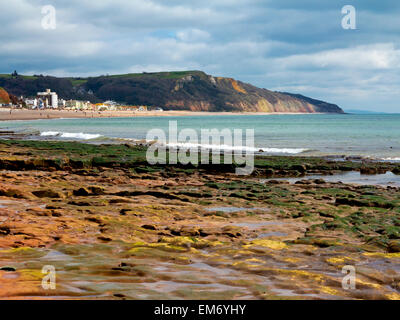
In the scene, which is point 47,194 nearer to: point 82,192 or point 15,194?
point 15,194

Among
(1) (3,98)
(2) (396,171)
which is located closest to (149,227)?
(2) (396,171)

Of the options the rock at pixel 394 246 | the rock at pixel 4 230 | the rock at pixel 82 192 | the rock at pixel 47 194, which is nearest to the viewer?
the rock at pixel 394 246

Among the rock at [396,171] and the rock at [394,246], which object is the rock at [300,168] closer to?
the rock at [396,171]

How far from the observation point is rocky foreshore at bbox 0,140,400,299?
220 inches

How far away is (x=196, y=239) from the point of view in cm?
834

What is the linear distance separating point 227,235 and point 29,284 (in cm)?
458

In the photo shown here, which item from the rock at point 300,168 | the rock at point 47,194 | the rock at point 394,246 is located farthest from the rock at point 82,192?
the rock at point 300,168

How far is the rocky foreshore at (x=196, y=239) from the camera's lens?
5.59 m

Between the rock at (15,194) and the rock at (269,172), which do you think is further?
the rock at (269,172)

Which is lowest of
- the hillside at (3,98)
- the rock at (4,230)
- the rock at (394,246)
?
the rock at (394,246)

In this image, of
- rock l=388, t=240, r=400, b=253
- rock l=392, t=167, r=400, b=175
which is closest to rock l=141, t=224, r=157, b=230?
rock l=388, t=240, r=400, b=253

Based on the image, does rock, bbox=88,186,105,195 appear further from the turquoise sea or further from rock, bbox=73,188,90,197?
the turquoise sea

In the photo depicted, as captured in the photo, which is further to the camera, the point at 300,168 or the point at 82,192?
the point at 300,168
